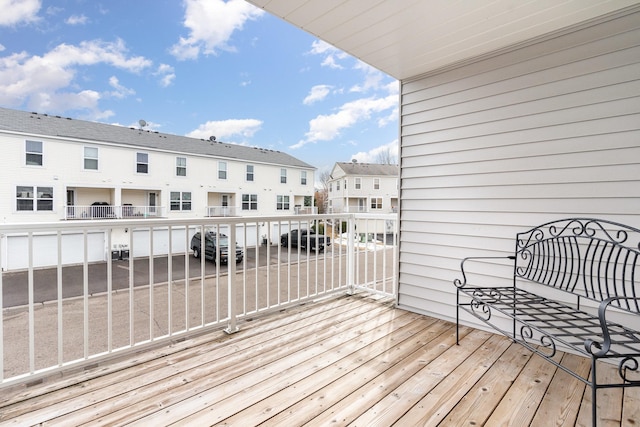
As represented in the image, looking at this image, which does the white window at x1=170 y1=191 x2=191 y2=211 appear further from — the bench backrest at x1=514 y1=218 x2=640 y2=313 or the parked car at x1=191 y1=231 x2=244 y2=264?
the bench backrest at x1=514 y1=218 x2=640 y2=313

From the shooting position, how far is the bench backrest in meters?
1.76

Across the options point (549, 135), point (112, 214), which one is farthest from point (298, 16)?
point (112, 214)

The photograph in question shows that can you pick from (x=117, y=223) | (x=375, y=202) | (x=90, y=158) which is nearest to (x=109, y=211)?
(x=90, y=158)

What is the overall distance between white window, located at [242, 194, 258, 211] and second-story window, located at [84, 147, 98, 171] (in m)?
5.40

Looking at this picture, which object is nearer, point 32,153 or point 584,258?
point 584,258

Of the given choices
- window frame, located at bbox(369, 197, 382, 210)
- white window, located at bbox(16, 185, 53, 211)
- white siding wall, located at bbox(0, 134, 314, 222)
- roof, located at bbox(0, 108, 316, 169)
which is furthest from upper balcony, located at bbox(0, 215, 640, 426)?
window frame, located at bbox(369, 197, 382, 210)

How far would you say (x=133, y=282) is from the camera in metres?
2.00

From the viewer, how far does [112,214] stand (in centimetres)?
962

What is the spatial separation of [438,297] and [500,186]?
110 cm

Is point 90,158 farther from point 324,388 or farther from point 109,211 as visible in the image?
point 324,388

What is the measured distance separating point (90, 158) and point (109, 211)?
5.95 feet

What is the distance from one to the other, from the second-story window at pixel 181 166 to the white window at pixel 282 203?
4320 millimetres

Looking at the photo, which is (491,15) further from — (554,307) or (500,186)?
(554,307)

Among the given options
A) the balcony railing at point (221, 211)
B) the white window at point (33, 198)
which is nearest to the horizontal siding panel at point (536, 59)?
the white window at point (33, 198)
